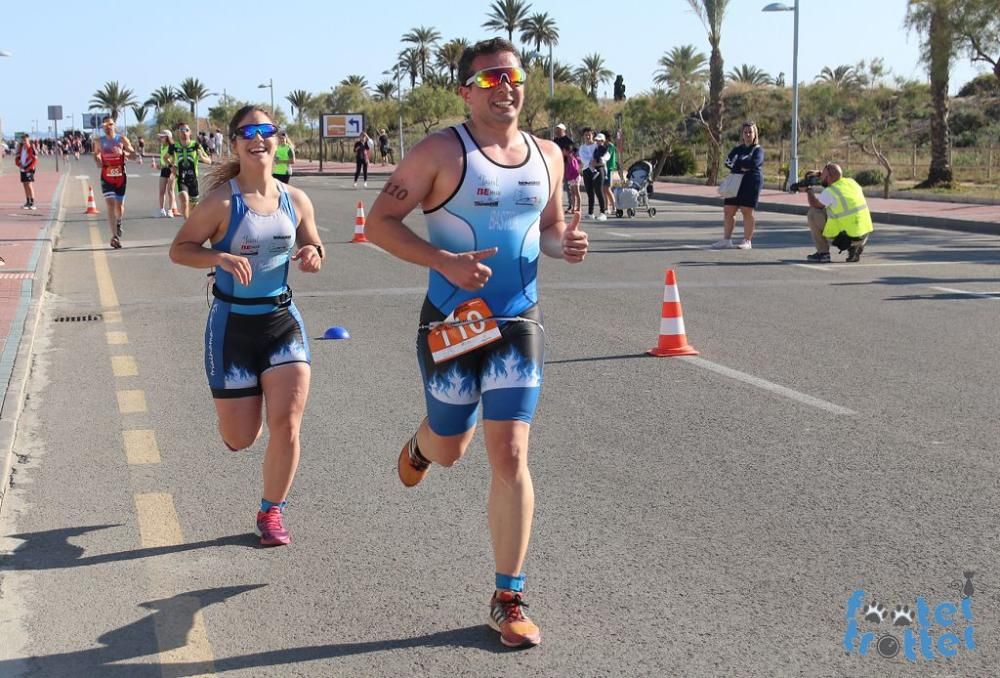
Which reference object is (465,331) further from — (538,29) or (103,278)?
(538,29)

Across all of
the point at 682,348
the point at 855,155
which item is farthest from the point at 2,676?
the point at 855,155

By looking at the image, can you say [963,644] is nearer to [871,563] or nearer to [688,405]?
[871,563]

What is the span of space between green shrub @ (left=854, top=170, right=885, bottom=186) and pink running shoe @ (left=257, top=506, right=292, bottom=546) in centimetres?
3448

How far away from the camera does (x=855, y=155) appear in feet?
180

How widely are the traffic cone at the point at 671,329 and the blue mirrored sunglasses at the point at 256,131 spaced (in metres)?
4.91

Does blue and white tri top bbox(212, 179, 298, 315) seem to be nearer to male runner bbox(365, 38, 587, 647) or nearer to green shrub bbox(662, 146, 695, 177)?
male runner bbox(365, 38, 587, 647)

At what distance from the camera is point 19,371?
8.84m

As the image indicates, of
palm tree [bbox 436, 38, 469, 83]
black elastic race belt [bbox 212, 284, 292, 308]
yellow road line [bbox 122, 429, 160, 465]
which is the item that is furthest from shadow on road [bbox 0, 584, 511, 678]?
palm tree [bbox 436, 38, 469, 83]

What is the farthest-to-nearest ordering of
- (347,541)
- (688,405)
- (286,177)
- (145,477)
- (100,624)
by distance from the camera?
(286,177)
(688,405)
(145,477)
(347,541)
(100,624)

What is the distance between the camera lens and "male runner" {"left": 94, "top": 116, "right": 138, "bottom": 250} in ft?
64.4

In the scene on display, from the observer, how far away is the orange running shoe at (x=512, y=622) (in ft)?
13.9

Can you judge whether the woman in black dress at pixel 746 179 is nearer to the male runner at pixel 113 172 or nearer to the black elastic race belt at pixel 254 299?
the male runner at pixel 113 172

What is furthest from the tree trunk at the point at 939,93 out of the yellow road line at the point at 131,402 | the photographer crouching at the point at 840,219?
the yellow road line at the point at 131,402

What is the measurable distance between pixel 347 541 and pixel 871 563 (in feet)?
6.84
